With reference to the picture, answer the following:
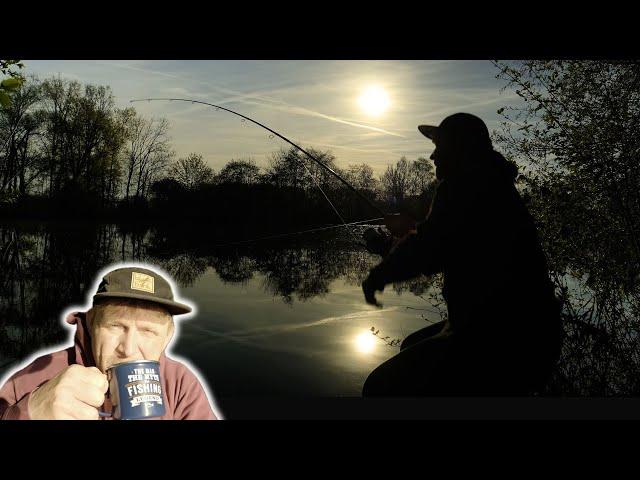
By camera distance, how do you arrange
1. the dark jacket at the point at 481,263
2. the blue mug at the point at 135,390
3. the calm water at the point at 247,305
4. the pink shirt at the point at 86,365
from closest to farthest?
the blue mug at the point at 135,390 → the pink shirt at the point at 86,365 → the dark jacket at the point at 481,263 → the calm water at the point at 247,305

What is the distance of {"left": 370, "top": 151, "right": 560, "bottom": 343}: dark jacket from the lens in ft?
8.18

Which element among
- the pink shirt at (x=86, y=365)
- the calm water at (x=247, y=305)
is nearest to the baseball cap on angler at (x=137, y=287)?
the pink shirt at (x=86, y=365)

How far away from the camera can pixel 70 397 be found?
4.79ft

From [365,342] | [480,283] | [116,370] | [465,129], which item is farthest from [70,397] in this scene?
[365,342]

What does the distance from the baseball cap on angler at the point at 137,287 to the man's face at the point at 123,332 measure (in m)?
0.05

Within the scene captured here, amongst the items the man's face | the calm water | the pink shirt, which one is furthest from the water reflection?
the man's face

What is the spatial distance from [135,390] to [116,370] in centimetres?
7

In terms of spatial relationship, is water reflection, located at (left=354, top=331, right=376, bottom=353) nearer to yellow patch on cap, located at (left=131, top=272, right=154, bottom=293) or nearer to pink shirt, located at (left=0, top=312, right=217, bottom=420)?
pink shirt, located at (left=0, top=312, right=217, bottom=420)

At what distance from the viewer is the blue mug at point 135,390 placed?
1.40 metres

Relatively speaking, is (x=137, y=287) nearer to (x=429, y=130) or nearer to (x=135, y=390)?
(x=135, y=390)

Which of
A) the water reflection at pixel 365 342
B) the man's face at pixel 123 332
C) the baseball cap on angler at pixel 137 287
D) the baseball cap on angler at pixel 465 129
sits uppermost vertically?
the baseball cap on angler at pixel 465 129

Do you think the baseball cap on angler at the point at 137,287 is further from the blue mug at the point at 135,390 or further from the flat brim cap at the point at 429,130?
the flat brim cap at the point at 429,130
